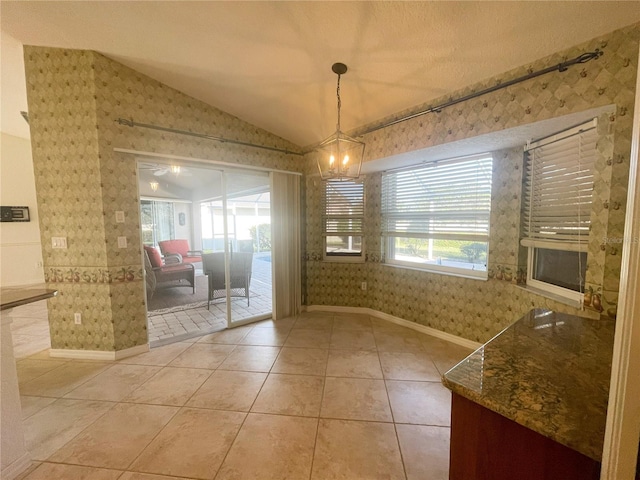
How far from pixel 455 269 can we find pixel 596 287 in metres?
1.43

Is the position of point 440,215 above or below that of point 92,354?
above

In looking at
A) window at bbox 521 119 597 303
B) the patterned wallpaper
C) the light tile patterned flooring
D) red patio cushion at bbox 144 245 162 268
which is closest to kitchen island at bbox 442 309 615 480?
window at bbox 521 119 597 303

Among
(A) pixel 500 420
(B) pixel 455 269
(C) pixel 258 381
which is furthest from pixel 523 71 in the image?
(C) pixel 258 381

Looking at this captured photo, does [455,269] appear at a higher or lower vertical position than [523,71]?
lower

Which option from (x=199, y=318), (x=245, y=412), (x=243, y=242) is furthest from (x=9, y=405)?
(x=243, y=242)

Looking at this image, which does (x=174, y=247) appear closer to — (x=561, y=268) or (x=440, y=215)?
(x=440, y=215)

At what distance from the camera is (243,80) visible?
8.49ft

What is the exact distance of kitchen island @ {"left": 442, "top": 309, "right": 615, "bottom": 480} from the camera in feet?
2.39

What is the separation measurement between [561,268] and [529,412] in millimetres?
1972

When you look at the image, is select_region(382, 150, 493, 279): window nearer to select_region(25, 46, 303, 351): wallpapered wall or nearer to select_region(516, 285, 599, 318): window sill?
select_region(516, 285, 599, 318): window sill

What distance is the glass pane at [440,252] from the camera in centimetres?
296

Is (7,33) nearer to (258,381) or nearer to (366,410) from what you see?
(258,381)

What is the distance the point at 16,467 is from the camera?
1.45 m

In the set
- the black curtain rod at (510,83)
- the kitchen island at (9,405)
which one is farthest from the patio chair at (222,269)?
the black curtain rod at (510,83)
